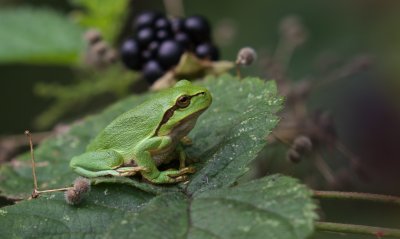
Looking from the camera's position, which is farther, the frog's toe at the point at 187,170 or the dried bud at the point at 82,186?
the frog's toe at the point at 187,170

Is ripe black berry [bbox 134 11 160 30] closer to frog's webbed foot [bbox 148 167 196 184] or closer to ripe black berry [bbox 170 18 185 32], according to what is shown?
ripe black berry [bbox 170 18 185 32]

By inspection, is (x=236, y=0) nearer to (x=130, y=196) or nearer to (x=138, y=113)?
(x=138, y=113)

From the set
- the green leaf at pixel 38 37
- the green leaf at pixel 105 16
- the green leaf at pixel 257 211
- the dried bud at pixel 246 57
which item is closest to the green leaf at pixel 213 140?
the dried bud at pixel 246 57

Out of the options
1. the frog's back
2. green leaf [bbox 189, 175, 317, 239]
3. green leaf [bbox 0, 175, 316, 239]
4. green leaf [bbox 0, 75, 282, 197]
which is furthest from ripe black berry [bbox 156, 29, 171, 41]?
green leaf [bbox 189, 175, 317, 239]

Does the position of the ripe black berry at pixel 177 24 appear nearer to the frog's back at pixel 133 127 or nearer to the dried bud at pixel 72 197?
the frog's back at pixel 133 127

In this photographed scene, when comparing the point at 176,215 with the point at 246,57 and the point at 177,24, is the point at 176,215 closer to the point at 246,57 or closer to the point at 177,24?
the point at 246,57

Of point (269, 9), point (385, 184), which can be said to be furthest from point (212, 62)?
point (269, 9)

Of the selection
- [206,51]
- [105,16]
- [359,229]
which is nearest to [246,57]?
[206,51]
